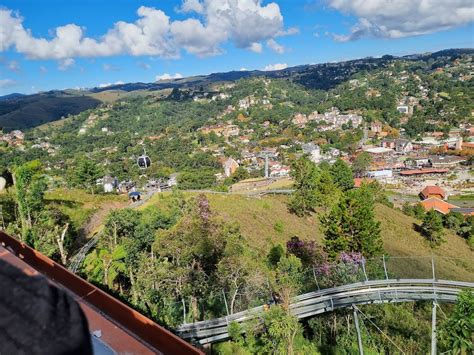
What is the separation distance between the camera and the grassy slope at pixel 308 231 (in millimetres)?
21500

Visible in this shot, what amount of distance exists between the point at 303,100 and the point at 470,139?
69.0 meters

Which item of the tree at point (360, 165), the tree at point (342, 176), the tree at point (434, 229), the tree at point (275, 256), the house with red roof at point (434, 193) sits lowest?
the house with red roof at point (434, 193)

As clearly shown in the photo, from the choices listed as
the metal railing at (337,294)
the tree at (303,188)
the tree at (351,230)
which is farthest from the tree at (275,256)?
the tree at (303,188)

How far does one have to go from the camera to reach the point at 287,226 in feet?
85.6

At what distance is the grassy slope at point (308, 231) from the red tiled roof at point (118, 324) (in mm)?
17320

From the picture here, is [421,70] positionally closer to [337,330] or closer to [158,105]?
[158,105]

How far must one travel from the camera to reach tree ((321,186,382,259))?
59.1 ft

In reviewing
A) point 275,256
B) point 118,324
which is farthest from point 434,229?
point 118,324

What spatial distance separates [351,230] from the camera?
18344mm

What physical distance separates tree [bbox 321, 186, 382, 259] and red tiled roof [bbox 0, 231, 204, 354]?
667 inches

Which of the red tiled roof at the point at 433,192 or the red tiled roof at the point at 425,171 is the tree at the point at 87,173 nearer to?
the red tiled roof at the point at 433,192

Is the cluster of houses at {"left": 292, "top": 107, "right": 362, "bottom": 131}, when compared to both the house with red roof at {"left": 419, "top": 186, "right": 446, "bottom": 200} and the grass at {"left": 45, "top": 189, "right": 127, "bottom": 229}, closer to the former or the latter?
the house with red roof at {"left": 419, "top": 186, "right": 446, "bottom": 200}

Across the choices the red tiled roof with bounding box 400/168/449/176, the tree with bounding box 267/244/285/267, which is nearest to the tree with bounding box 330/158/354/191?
the tree with bounding box 267/244/285/267

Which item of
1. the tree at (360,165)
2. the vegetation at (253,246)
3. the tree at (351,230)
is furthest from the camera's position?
the tree at (360,165)
